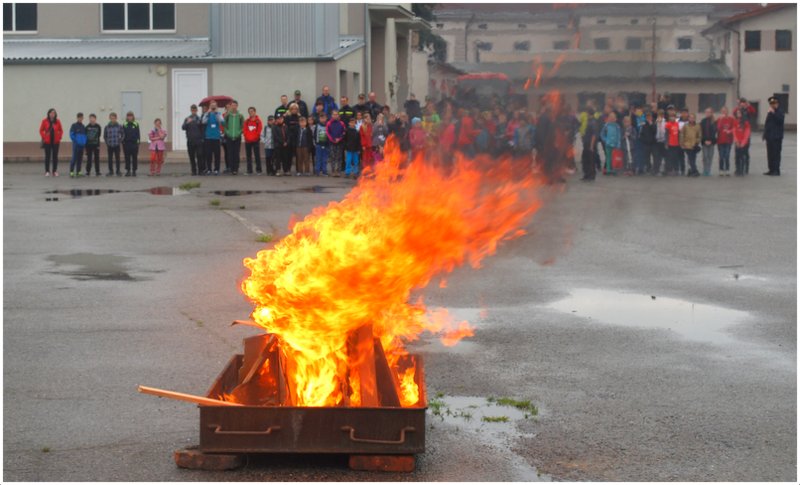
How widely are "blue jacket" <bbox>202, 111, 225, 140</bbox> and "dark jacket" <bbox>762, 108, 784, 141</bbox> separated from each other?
13.6 metres

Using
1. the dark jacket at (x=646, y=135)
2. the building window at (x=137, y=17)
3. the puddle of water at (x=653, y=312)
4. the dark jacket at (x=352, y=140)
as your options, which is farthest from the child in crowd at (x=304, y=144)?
the puddle of water at (x=653, y=312)

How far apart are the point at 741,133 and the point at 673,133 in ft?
7.74

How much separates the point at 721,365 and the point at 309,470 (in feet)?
13.1

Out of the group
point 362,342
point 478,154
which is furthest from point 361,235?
point 478,154

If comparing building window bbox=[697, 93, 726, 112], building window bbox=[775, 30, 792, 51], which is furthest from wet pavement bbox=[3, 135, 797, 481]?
building window bbox=[775, 30, 792, 51]

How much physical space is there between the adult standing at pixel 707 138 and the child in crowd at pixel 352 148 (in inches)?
323

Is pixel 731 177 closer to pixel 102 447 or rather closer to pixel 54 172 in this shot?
pixel 54 172

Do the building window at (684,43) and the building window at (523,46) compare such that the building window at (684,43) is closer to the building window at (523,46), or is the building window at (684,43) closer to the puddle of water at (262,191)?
the building window at (523,46)

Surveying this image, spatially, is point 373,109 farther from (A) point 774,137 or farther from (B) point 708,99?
(B) point 708,99

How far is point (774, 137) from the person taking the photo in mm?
31406

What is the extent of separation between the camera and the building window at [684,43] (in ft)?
26.1

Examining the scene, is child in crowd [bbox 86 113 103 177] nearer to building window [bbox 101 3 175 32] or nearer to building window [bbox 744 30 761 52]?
building window [bbox 101 3 175 32]

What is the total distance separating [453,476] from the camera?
6668 mm

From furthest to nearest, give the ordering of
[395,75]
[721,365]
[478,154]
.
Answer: [395,75] < [478,154] < [721,365]
